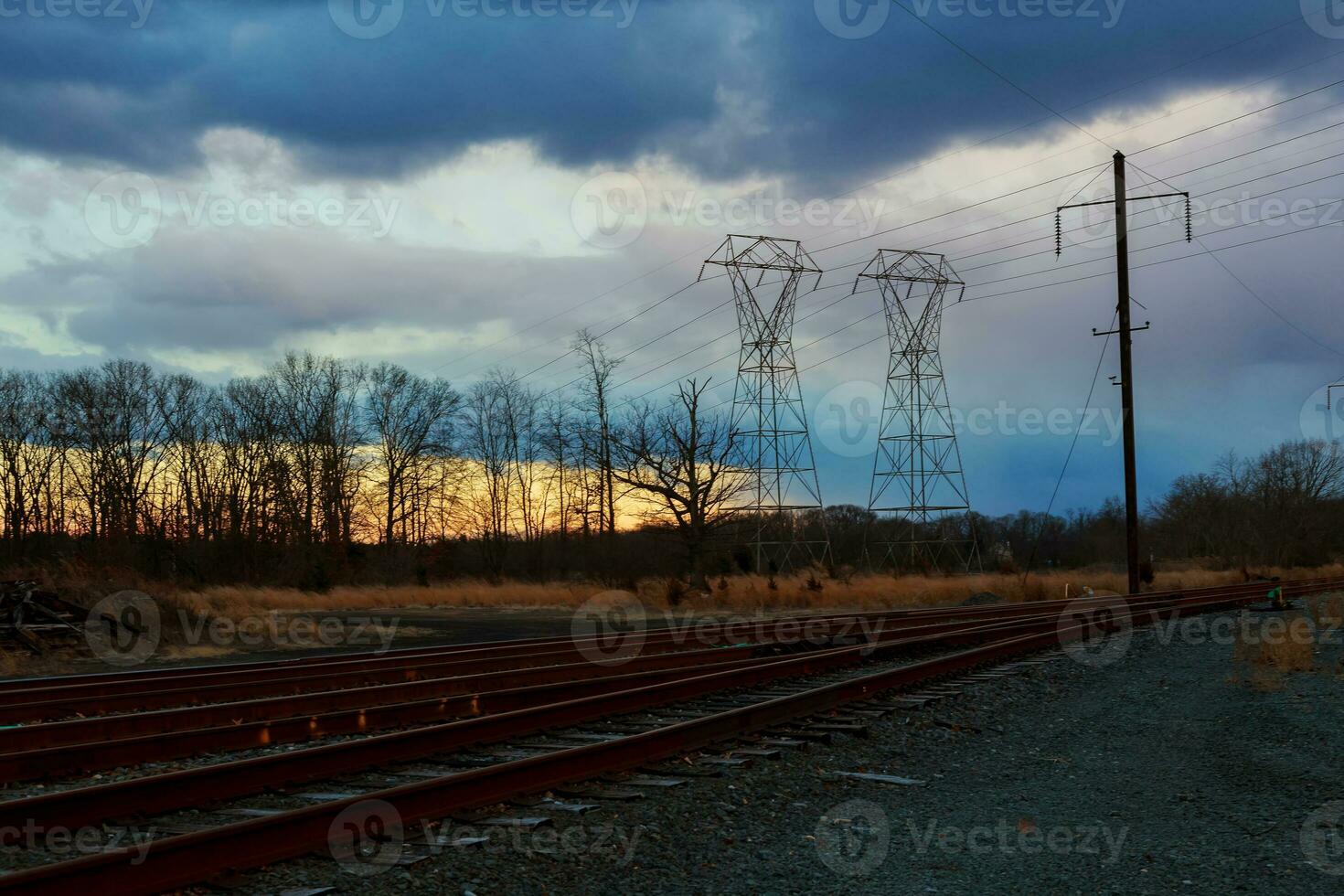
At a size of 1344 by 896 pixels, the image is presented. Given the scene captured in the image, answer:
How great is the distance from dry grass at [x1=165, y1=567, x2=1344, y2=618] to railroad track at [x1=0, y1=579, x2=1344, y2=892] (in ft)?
57.6

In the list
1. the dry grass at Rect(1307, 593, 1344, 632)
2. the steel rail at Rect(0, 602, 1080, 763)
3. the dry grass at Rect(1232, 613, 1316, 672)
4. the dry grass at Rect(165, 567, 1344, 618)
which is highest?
the steel rail at Rect(0, 602, 1080, 763)

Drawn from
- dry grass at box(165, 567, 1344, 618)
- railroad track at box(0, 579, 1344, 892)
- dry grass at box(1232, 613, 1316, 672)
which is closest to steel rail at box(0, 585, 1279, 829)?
railroad track at box(0, 579, 1344, 892)

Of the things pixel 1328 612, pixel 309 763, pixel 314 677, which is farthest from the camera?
pixel 1328 612

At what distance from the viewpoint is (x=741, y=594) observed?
3712 centimetres

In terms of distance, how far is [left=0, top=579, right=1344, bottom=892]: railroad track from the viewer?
19.7 ft

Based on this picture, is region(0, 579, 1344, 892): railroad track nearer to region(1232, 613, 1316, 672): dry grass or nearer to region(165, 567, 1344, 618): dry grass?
region(1232, 613, 1316, 672): dry grass

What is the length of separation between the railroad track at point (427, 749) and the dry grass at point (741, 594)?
1755cm

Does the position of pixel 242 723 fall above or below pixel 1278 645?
above

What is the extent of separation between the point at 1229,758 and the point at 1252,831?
107 inches

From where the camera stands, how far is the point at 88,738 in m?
10.3

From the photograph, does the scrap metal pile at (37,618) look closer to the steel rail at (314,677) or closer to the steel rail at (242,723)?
the steel rail at (314,677)

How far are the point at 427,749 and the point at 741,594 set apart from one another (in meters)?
28.3

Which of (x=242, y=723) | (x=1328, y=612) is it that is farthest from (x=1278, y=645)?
(x=242, y=723)

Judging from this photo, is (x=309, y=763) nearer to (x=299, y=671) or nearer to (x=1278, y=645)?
(x=299, y=671)
